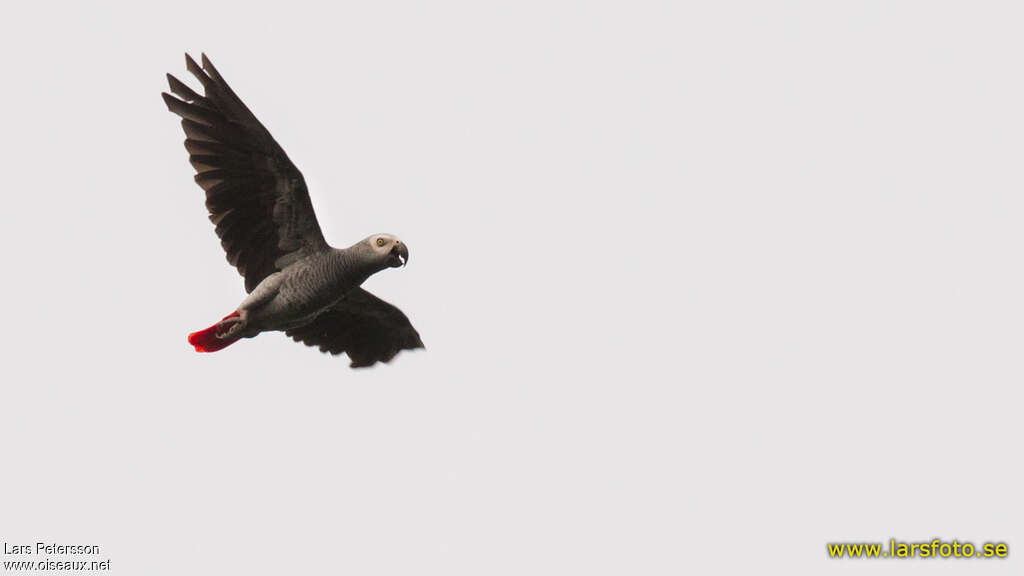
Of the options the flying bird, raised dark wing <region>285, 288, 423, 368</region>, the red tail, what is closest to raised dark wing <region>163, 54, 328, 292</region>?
the flying bird

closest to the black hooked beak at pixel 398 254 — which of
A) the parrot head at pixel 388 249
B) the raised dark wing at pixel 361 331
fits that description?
the parrot head at pixel 388 249

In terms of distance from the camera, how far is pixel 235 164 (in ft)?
50.6

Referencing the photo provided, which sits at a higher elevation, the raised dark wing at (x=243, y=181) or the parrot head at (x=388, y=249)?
the raised dark wing at (x=243, y=181)

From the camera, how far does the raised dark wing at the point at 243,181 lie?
15141mm

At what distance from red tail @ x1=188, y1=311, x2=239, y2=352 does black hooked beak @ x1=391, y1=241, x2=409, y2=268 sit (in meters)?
2.13

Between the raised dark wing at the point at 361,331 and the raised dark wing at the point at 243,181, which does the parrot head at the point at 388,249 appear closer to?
the raised dark wing at the point at 243,181

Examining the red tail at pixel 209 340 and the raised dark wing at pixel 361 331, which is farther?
the raised dark wing at pixel 361 331

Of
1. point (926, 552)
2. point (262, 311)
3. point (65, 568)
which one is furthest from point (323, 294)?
point (926, 552)

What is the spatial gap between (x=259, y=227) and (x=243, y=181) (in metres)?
0.65

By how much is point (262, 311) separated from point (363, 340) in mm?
2593

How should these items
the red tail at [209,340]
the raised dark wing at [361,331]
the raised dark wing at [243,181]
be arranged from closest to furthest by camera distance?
the raised dark wing at [243,181], the red tail at [209,340], the raised dark wing at [361,331]

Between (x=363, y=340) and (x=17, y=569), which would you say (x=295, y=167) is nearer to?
(x=363, y=340)

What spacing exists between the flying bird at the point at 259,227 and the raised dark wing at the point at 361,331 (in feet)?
4.46

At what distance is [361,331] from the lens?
18.0 meters
